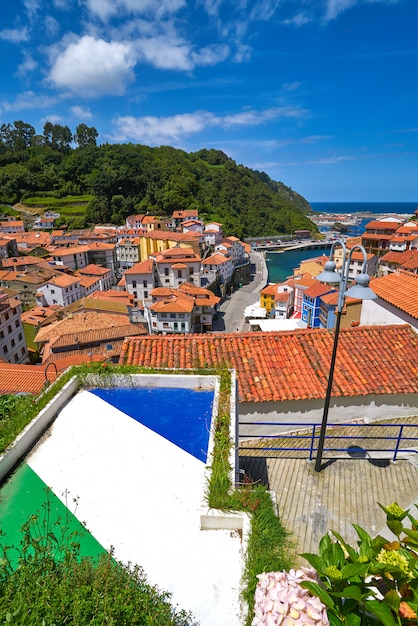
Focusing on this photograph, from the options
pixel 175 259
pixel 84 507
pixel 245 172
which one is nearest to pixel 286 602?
pixel 84 507

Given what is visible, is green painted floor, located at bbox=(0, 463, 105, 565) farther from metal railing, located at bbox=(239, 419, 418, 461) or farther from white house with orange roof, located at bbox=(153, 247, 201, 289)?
white house with orange roof, located at bbox=(153, 247, 201, 289)

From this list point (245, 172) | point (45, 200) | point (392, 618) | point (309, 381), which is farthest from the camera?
point (245, 172)

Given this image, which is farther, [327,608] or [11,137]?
[11,137]

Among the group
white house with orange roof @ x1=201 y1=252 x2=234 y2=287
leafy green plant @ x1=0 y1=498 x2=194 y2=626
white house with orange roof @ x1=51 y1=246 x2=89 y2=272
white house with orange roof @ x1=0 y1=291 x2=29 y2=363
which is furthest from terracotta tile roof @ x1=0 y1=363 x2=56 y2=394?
white house with orange roof @ x1=51 y1=246 x2=89 y2=272

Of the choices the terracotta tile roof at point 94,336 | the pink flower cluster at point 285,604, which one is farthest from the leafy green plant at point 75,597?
the terracotta tile roof at point 94,336

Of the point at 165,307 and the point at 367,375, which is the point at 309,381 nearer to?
the point at 367,375

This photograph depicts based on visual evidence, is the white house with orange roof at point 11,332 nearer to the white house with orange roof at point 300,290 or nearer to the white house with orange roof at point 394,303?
the white house with orange roof at point 394,303
